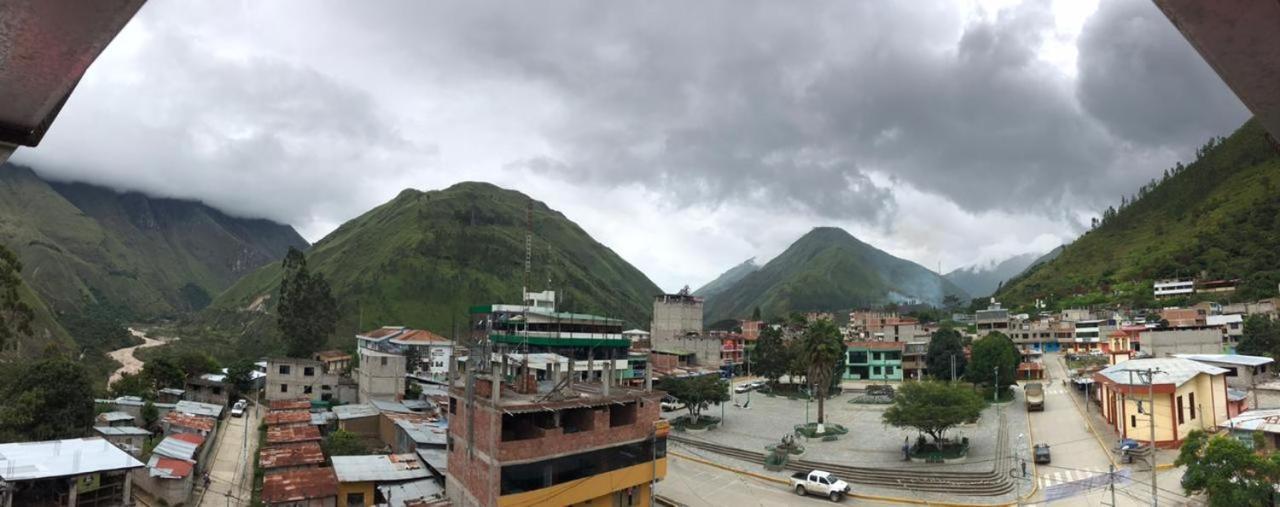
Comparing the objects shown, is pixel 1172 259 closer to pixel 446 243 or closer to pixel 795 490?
pixel 795 490

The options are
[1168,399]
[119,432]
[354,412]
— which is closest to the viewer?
[1168,399]

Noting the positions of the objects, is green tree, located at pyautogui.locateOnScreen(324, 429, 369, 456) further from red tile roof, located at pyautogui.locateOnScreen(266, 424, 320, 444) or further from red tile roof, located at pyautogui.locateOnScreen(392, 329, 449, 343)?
red tile roof, located at pyautogui.locateOnScreen(392, 329, 449, 343)

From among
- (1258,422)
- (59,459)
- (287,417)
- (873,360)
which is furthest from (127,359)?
(1258,422)

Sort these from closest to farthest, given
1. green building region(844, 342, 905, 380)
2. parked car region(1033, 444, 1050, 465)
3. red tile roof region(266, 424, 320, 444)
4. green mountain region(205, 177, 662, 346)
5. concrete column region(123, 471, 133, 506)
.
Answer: concrete column region(123, 471, 133, 506) < parked car region(1033, 444, 1050, 465) < red tile roof region(266, 424, 320, 444) < green building region(844, 342, 905, 380) < green mountain region(205, 177, 662, 346)

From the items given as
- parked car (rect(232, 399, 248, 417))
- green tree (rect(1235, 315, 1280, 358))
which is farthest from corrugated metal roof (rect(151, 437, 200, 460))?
green tree (rect(1235, 315, 1280, 358))

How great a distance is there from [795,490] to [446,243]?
4804 inches

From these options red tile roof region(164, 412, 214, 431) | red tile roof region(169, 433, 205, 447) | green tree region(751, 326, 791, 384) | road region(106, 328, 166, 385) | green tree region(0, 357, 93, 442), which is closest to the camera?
green tree region(0, 357, 93, 442)

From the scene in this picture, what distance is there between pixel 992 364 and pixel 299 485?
1894 inches

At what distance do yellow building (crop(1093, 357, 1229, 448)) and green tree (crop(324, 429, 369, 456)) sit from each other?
39.1m

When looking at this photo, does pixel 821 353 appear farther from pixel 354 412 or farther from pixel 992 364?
pixel 354 412

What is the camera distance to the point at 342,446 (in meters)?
33.0

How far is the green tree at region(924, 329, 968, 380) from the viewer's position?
59.3 metres

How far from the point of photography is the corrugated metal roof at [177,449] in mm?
29250

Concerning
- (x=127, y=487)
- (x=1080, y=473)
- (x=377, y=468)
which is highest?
(x=127, y=487)
